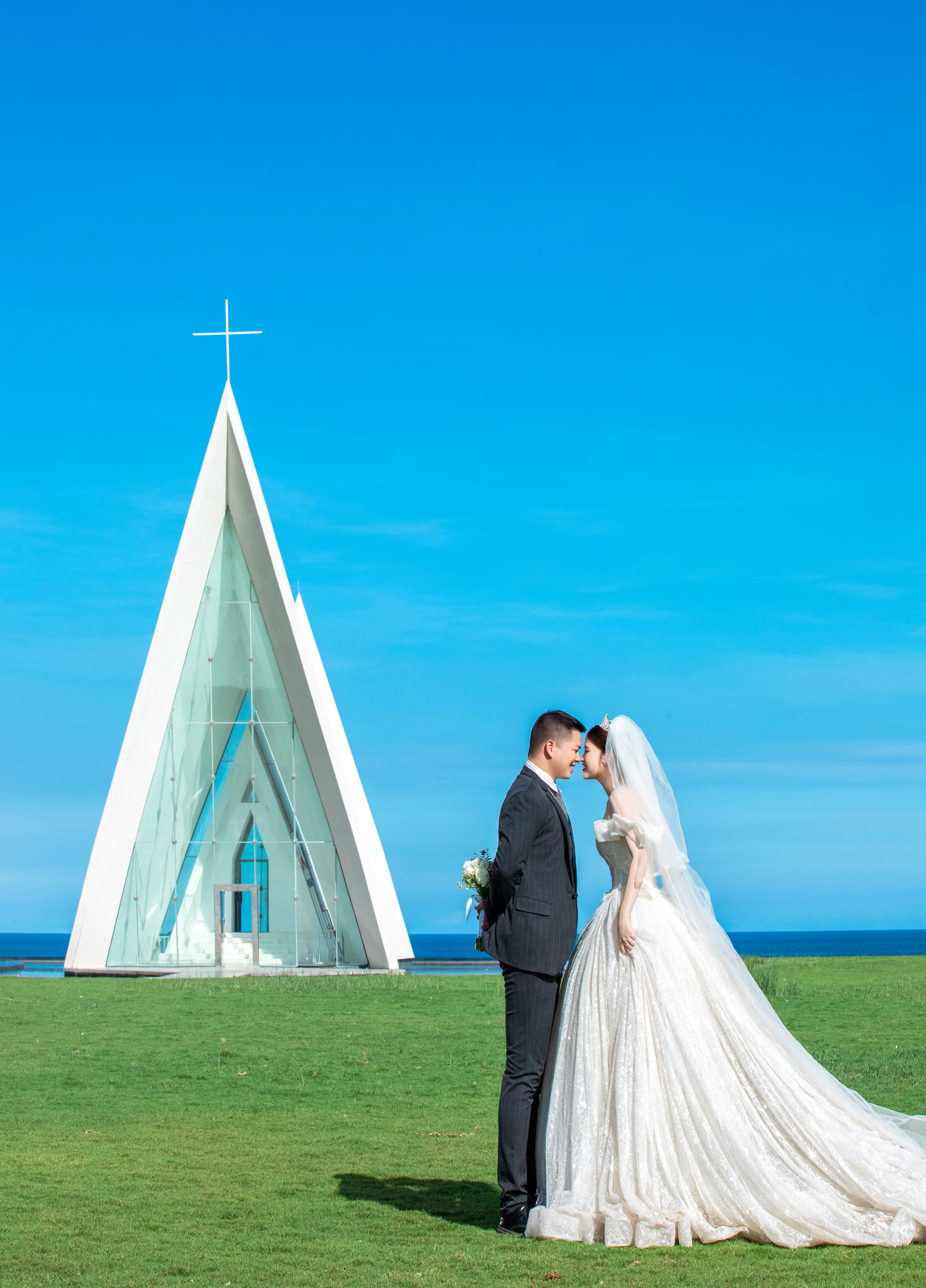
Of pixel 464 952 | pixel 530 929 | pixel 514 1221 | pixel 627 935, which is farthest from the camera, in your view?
pixel 464 952

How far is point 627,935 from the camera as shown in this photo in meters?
5.44

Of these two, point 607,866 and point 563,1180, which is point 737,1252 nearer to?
point 563,1180

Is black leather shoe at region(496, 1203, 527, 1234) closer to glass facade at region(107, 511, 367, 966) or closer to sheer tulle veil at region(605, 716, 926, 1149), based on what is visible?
sheer tulle veil at region(605, 716, 926, 1149)

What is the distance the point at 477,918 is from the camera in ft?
19.5

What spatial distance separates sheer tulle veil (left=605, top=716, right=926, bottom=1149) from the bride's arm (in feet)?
0.14

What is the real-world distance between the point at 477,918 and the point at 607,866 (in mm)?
651

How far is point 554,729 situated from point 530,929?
34.2 inches

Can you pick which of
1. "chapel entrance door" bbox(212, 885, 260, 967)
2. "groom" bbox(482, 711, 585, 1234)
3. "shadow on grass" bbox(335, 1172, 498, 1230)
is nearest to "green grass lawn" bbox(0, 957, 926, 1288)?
"shadow on grass" bbox(335, 1172, 498, 1230)

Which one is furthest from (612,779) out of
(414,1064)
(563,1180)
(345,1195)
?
(414,1064)

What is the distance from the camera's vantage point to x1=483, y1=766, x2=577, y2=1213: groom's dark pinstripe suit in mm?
5504

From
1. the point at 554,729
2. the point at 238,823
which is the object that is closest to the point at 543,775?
the point at 554,729

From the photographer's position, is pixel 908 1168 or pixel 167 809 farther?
pixel 167 809

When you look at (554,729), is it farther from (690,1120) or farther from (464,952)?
(464,952)

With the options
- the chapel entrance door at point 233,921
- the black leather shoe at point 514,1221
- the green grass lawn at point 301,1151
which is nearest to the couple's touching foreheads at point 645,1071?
the black leather shoe at point 514,1221
